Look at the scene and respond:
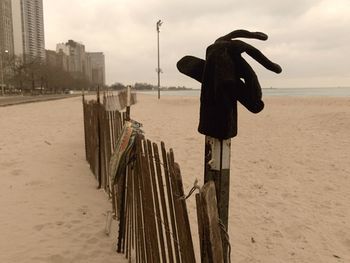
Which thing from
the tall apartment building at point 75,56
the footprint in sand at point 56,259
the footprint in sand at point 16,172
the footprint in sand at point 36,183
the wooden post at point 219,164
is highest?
the tall apartment building at point 75,56

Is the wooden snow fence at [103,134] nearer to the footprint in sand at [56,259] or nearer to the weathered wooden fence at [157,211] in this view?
the weathered wooden fence at [157,211]

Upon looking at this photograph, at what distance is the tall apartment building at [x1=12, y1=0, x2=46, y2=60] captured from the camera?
365ft

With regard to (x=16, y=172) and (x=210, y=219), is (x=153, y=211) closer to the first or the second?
(x=210, y=219)

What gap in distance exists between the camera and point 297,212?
5.34m

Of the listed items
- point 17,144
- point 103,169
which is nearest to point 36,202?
point 103,169

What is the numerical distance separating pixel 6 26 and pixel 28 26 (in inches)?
1009

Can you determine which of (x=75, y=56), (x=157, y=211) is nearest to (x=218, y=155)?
(x=157, y=211)

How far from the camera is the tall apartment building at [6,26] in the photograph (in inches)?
3691

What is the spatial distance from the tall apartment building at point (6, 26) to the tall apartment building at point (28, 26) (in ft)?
16.3

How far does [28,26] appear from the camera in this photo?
12094cm

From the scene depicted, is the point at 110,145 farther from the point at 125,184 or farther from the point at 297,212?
the point at 297,212

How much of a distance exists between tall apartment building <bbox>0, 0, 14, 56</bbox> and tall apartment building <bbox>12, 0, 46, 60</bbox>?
16.3 feet

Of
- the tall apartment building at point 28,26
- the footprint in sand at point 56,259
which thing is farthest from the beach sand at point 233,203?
the tall apartment building at point 28,26

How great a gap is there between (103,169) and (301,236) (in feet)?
10.5
